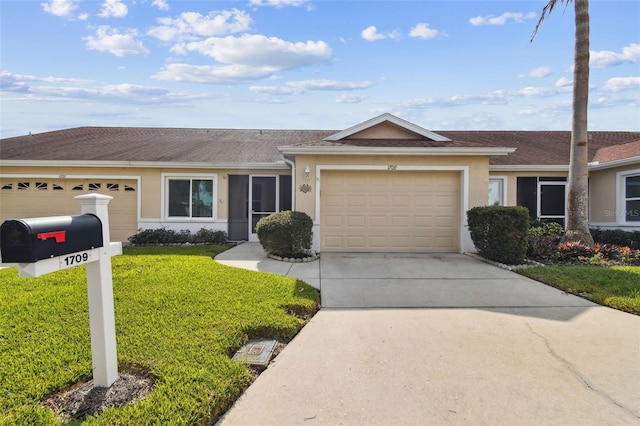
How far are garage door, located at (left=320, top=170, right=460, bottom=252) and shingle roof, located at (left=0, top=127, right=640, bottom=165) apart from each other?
1018 millimetres

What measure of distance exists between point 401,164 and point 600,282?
17.8ft

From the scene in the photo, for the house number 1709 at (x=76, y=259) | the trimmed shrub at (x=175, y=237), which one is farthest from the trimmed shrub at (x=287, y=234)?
the house number 1709 at (x=76, y=259)

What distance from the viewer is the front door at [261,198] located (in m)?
13.1

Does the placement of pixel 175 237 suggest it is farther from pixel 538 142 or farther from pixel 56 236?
pixel 538 142

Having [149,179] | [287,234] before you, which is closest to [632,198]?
[287,234]

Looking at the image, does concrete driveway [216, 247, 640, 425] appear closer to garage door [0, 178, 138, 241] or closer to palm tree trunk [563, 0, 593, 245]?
palm tree trunk [563, 0, 593, 245]

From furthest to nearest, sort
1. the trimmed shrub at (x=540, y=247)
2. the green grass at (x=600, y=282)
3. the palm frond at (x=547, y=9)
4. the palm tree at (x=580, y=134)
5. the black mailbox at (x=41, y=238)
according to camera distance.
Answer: the palm frond at (x=547, y=9) < the palm tree at (x=580, y=134) < the trimmed shrub at (x=540, y=247) < the green grass at (x=600, y=282) < the black mailbox at (x=41, y=238)

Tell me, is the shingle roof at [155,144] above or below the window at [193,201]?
above

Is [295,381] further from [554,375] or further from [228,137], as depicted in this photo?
[228,137]

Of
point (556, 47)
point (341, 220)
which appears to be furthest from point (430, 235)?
point (556, 47)

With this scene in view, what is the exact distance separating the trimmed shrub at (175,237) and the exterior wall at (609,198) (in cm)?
1352

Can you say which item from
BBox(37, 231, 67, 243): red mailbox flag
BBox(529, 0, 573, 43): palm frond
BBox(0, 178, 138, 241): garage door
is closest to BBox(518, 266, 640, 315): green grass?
BBox(37, 231, 67, 243): red mailbox flag

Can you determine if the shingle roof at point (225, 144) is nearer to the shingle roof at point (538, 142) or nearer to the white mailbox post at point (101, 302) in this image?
the shingle roof at point (538, 142)

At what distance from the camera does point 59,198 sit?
513 inches
